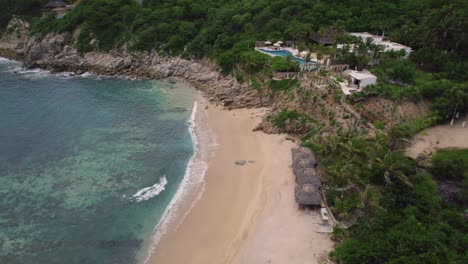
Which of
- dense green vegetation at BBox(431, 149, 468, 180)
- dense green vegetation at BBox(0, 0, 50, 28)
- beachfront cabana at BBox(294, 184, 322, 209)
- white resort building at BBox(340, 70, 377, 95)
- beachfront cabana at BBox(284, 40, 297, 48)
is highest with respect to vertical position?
dense green vegetation at BBox(0, 0, 50, 28)

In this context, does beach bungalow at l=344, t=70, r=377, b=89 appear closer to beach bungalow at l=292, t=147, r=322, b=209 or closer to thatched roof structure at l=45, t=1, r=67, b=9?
beach bungalow at l=292, t=147, r=322, b=209

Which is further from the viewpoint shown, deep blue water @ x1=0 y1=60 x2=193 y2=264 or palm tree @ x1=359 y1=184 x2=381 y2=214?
deep blue water @ x1=0 y1=60 x2=193 y2=264

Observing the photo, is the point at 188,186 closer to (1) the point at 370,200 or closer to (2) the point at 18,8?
(1) the point at 370,200

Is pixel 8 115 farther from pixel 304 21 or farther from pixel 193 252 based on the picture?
pixel 304 21

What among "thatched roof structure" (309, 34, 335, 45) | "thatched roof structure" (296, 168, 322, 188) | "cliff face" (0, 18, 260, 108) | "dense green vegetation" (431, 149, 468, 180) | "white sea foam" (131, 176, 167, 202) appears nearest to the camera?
"dense green vegetation" (431, 149, 468, 180)

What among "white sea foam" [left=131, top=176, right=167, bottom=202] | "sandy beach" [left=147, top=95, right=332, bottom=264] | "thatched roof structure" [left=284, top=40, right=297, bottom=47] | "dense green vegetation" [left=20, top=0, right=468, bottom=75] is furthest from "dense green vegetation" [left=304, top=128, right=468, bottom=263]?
"thatched roof structure" [left=284, top=40, right=297, bottom=47]

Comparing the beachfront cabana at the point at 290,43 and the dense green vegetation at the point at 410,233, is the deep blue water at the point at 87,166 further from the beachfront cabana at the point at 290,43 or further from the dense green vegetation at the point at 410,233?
the beachfront cabana at the point at 290,43

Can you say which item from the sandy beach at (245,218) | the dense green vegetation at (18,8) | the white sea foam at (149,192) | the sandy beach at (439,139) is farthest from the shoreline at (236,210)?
the dense green vegetation at (18,8)
